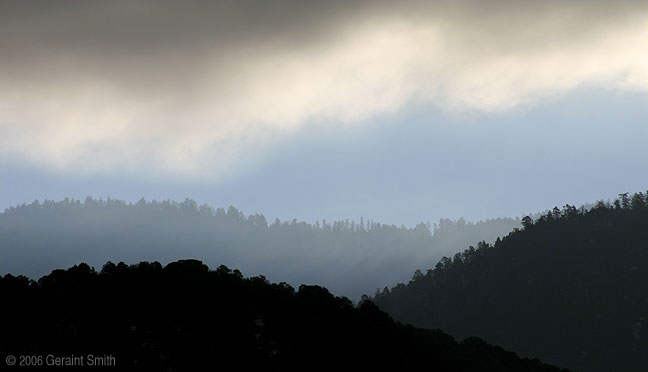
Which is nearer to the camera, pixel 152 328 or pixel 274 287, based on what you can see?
pixel 152 328

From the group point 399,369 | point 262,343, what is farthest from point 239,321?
point 399,369

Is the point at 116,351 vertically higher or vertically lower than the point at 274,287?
lower

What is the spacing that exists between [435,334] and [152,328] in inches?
2317

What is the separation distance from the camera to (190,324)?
93188mm

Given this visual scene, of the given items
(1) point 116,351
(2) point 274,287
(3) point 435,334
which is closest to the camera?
(1) point 116,351

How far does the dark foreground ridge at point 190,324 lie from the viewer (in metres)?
87.5

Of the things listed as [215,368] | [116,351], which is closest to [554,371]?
[215,368]

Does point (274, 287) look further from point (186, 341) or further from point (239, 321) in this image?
point (186, 341)

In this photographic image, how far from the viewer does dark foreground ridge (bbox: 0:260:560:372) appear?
8750 centimetres

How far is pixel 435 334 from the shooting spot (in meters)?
135

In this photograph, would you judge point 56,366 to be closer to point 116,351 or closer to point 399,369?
point 116,351

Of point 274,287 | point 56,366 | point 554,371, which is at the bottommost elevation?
point 554,371

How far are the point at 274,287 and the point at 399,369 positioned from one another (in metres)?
19.7

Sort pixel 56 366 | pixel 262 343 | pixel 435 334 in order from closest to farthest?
pixel 56 366 → pixel 262 343 → pixel 435 334
